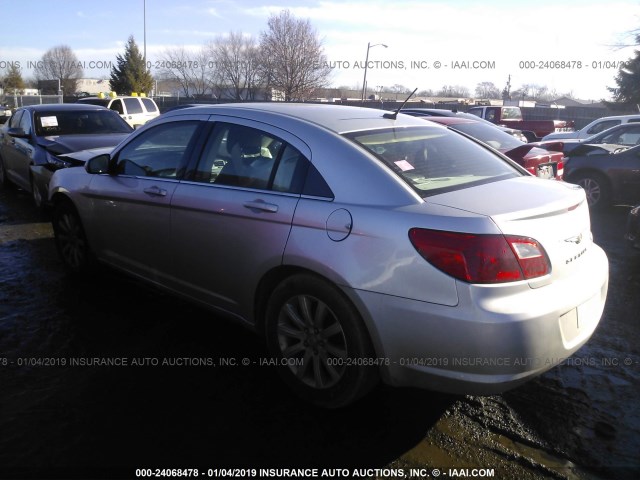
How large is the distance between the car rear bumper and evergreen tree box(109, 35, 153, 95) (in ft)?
168

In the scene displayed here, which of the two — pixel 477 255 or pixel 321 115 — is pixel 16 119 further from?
pixel 477 255

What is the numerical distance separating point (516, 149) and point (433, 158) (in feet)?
12.5

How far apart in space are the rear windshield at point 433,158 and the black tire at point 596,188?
20.0 feet

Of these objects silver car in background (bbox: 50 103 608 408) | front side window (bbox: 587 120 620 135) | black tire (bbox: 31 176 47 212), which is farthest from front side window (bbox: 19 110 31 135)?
front side window (bbox: 587 120 620 135)

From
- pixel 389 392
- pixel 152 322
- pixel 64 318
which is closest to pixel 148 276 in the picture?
pixel 152 322

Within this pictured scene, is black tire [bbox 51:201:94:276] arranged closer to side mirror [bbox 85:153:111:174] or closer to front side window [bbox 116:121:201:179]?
side mirror [bbox 85:153:111:174]

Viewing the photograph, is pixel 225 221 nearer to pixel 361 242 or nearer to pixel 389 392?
pixel 361 242

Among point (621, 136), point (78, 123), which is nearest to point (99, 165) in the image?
point (78, 123)

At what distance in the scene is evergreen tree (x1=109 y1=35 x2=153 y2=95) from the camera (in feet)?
161

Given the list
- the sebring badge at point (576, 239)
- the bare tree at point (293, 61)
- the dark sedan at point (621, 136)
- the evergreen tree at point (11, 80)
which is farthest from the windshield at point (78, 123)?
the evergreen tree at point (11, 80)

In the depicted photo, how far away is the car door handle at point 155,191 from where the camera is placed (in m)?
3.71

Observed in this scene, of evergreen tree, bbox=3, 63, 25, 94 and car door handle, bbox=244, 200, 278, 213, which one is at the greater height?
evergreen tree, bbox=3, 63, 25, 94

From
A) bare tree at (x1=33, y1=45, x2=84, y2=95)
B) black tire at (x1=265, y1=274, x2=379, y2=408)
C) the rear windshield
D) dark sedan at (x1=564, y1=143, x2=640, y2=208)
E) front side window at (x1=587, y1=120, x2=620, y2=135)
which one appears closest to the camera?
black tire at (x1=265, y1=274, x2=379, y2=408)

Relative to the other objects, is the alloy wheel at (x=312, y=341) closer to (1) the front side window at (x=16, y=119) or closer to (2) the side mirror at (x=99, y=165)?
(2) the side mirror at (x=99, y=165)
